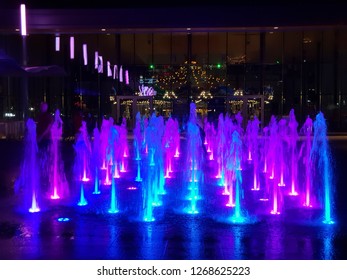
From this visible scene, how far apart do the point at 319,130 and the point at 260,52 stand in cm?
2109

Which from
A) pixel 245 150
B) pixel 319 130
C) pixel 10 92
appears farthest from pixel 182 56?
pixel 319 130

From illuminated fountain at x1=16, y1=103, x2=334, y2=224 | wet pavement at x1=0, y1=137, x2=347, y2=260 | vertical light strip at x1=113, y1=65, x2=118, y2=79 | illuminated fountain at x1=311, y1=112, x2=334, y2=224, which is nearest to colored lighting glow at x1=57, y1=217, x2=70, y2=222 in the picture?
wet pavement at x1=0, y1=137, x2=347, y2=260

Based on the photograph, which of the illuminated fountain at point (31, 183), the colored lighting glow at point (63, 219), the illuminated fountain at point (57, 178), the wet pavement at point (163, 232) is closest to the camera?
the wet pavement at point (163, 232)

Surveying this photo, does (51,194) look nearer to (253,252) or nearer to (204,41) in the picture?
(253,252)

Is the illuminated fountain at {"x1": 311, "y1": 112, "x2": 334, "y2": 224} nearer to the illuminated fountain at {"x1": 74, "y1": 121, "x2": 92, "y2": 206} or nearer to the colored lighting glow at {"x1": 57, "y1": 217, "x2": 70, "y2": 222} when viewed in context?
the colored lighting glow at {"x1": 57, "y1": 217, "x2": 70, "y2": 222}

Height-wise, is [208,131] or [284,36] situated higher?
[284,36]

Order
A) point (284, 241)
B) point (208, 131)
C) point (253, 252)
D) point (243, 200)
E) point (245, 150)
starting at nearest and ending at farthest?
1. point (253, 252)
2. point (284, 241)
3. point (243, 200)
4. point (245, 150)
5. point (208, 131)

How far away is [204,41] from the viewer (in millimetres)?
31359

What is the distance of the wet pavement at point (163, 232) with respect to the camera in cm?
584

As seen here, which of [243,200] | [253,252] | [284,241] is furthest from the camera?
[243,200]

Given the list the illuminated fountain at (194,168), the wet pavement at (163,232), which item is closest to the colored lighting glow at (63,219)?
the wet pavement at (163,232)

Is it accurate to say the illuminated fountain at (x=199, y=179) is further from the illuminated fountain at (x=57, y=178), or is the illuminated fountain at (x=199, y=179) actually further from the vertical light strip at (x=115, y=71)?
the vertical light strip at (x=115, y=71)

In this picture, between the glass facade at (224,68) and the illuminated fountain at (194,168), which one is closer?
the illuminated fountain at (194,168)

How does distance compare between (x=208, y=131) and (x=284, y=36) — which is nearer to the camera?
(x=208, y=131)
